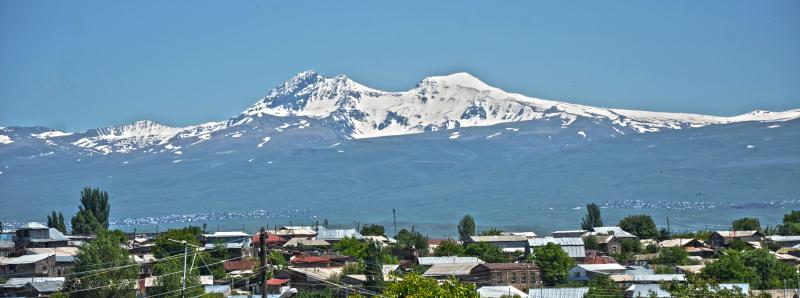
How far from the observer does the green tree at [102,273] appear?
52656mm

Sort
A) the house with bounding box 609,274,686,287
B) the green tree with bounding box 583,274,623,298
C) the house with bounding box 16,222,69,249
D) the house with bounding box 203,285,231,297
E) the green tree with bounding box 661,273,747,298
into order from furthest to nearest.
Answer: the house with bounding box 16,222,69,249, the house with bounding box 609,274,686,287, the house with bounding box 203,285,231,297, the green tree with bounding box 583,274,623,298, the green tree with bounding box 661,273,747,298

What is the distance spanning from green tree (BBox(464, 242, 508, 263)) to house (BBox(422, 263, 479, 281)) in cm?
782

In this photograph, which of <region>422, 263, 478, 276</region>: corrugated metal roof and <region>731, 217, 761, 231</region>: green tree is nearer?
<region>422, 263, 478, 276</region>: corrugated metal roof

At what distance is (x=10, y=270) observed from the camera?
78.1 metres

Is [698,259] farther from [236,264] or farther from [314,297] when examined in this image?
[314,297]

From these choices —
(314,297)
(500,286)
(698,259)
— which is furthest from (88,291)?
(698,259)

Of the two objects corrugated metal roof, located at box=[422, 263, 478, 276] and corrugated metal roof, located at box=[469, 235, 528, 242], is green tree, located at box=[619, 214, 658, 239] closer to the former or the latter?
corrugated metal roof, located at box=[469, 235, 528, 242]

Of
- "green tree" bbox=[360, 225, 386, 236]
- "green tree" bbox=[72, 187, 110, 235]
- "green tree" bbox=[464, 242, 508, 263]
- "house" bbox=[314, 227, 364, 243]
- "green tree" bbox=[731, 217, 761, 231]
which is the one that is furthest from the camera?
"green tree" bbox=[360, 225, 386, 236]

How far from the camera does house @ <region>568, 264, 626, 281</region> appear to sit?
77.1 metres

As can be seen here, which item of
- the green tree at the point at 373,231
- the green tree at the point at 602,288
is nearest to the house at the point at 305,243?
the green tree at the point at 373,231

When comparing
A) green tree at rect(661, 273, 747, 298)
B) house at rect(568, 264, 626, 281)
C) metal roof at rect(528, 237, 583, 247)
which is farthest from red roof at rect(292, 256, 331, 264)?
green tree at rect(661, 273, 747, 298)

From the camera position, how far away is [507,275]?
74.8 m

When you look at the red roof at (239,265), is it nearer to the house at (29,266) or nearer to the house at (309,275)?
the house at (309,275)

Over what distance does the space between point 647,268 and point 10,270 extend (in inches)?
1376
